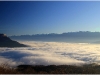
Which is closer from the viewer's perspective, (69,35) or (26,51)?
(26,51)

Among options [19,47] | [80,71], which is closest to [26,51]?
[19,47]

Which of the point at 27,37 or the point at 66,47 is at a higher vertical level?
the point at 27,37

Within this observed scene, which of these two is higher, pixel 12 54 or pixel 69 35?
pixel 69 35

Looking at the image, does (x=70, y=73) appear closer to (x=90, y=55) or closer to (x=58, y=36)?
(x=90, y=55)

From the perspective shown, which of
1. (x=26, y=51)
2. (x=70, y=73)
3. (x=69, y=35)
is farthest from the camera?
(x=69, y=35)

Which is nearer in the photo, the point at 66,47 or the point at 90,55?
the point at 90,55

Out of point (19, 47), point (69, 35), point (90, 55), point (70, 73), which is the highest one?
point (69, 35)

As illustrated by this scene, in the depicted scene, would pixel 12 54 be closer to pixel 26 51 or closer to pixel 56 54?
pixel 26 51

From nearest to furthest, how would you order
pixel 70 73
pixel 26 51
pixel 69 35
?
pixel 70 73 → pixel 26 51 → pixel 69 35

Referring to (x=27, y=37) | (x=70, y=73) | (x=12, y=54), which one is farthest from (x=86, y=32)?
(x=12, y=54)
